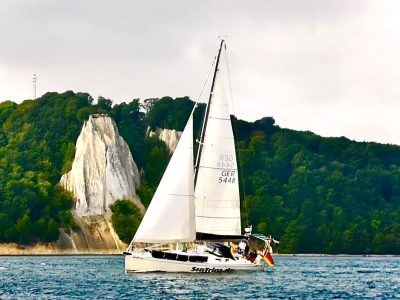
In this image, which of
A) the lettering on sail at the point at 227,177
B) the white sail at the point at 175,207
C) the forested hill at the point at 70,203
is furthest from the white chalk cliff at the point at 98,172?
the white sail at the point at 175,207

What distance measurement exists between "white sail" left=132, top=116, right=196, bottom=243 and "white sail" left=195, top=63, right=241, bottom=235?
1.59 metres

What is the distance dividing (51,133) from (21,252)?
37916mm

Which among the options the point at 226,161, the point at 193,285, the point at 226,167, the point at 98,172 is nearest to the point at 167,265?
the point at 193,285

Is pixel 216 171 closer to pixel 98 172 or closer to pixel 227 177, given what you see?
pixel 227 177

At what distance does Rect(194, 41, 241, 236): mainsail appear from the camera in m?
80.4

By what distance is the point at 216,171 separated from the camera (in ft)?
266

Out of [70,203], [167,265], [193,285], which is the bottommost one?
[193,285]

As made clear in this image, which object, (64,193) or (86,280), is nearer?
(86,280)

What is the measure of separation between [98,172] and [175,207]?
93170 millimetres

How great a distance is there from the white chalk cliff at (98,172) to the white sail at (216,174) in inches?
3420

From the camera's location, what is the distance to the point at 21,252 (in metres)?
162

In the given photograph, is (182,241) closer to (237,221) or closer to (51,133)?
(237,221)

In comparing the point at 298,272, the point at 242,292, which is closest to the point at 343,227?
the point at 298,272

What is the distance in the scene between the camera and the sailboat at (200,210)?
77812 millimetres
